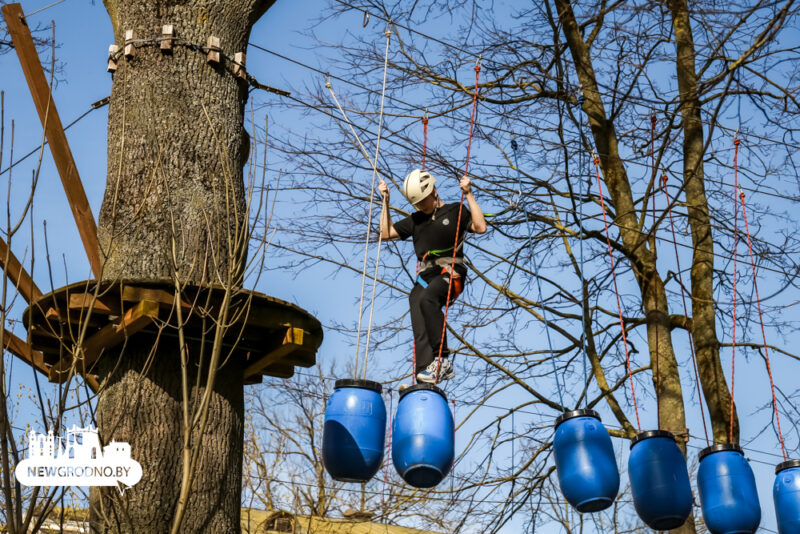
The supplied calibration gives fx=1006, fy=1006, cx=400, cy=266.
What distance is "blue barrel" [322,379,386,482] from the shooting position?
5.09 meters

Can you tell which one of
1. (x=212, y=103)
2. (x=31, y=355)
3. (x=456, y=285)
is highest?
(x=212, y=103)

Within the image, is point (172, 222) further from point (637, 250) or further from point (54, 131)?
point (637, 250)

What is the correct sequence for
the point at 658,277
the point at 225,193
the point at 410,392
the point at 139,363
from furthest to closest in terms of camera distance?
the point at 658,277 < the point at 225,193 < the point at 139,363 < the point at 410,392

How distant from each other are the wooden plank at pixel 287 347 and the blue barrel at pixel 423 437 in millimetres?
799

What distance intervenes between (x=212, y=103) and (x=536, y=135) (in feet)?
13.3

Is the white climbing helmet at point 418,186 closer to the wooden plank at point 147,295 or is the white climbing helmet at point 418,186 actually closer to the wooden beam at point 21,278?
the wooden plank at point 147,295

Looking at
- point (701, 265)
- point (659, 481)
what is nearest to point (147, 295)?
point (659, 481)

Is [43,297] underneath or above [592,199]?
underneath

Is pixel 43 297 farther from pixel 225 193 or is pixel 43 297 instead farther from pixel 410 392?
pixel 410 392

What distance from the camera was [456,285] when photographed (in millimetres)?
6258

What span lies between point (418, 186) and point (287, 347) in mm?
1358

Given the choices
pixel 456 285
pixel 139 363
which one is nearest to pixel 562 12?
pixel 456 285

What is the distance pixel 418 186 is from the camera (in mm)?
6305

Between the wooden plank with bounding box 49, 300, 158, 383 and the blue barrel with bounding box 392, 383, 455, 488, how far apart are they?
139 cm
